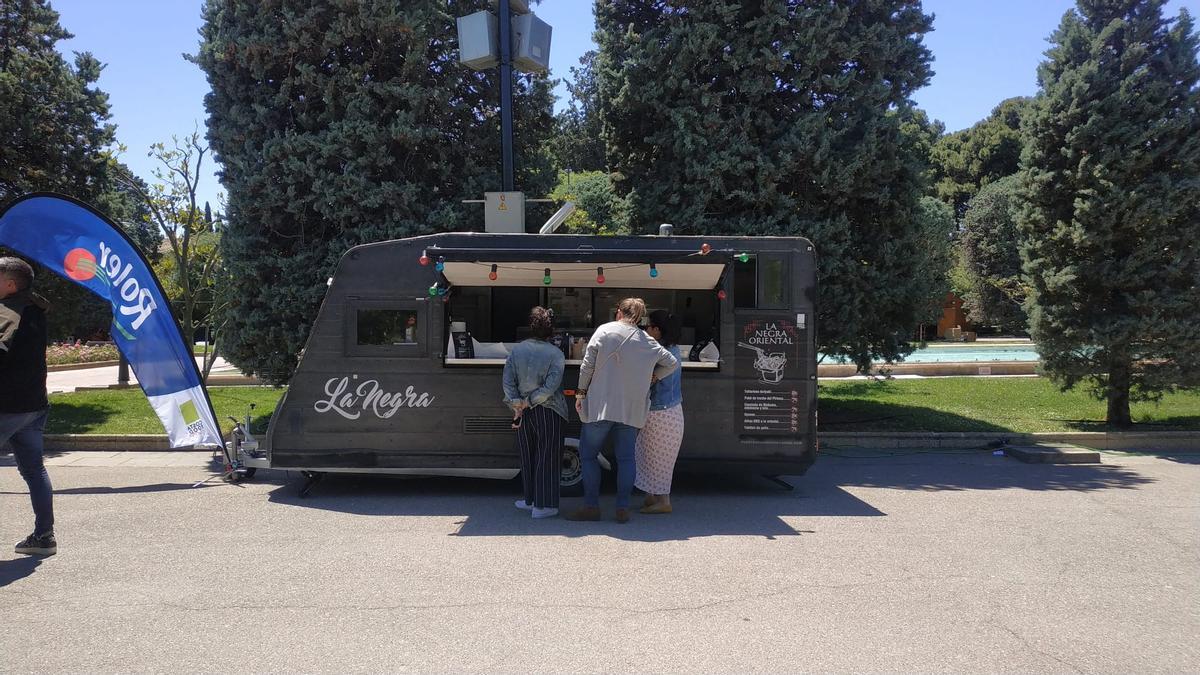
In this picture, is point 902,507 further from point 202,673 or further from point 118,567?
point 118,567

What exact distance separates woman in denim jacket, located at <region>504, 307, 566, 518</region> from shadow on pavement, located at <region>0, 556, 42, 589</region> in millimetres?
3464

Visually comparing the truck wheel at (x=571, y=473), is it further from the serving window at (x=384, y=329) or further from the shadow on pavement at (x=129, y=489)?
the shadow on pavement at (x=129, y=489)

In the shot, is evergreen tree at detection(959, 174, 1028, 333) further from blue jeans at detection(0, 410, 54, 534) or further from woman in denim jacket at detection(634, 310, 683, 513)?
blue jeans at detection(0, 410, 54, 534)

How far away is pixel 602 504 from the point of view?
7.25 metres

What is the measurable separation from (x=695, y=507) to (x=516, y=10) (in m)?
7.00

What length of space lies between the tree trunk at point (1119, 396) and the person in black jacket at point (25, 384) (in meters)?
12.8

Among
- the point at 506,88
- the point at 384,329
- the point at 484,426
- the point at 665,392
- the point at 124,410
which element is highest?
the point at 506,88

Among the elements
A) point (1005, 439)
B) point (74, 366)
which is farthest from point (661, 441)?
point (74, 366)

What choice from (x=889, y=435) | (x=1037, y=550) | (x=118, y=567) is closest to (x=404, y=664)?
(x=118, y=567)

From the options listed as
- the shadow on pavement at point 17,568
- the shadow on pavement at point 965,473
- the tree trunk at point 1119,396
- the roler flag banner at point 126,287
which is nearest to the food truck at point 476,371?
the roler flag banner at point 126,287

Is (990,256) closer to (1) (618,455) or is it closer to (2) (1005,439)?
(2) (1005,439)

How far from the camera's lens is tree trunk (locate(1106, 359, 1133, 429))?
11.4 meters

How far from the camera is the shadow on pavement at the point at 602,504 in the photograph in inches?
245

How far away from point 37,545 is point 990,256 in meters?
39.6
